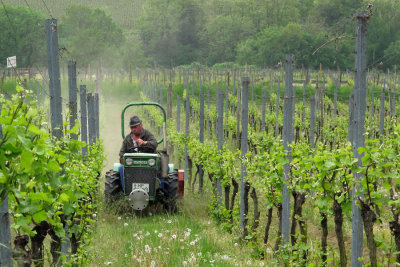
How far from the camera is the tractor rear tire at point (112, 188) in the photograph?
8383 mm

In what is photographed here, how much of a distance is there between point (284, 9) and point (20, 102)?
69132 mm

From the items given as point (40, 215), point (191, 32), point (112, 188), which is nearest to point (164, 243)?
point (112, 188)

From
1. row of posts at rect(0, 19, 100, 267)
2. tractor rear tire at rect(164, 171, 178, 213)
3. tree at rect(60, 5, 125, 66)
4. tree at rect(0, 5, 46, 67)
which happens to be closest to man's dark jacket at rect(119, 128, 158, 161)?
tractor rear tire at rect(164, 171, 178, 213)

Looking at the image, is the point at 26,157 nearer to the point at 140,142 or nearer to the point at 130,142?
the point at 140,142

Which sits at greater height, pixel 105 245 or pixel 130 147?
pixel 130 147

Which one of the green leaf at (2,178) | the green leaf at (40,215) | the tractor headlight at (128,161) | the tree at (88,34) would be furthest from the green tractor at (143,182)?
the tree at (88,34)

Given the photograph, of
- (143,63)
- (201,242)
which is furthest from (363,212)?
(143,63)

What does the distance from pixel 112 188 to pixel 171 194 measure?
0.91 meters

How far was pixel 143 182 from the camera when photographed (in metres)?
8.26

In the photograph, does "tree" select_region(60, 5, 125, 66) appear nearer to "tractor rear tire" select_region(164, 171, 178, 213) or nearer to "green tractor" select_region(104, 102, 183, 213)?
"green tractor" select_region(104, 102, 183, 213)

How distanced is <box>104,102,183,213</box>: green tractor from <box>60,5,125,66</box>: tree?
47863mm

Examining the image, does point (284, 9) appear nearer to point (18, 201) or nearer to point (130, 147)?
point (130, 147)

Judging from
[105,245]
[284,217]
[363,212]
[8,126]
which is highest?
[8,126]

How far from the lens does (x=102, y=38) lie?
214ft
